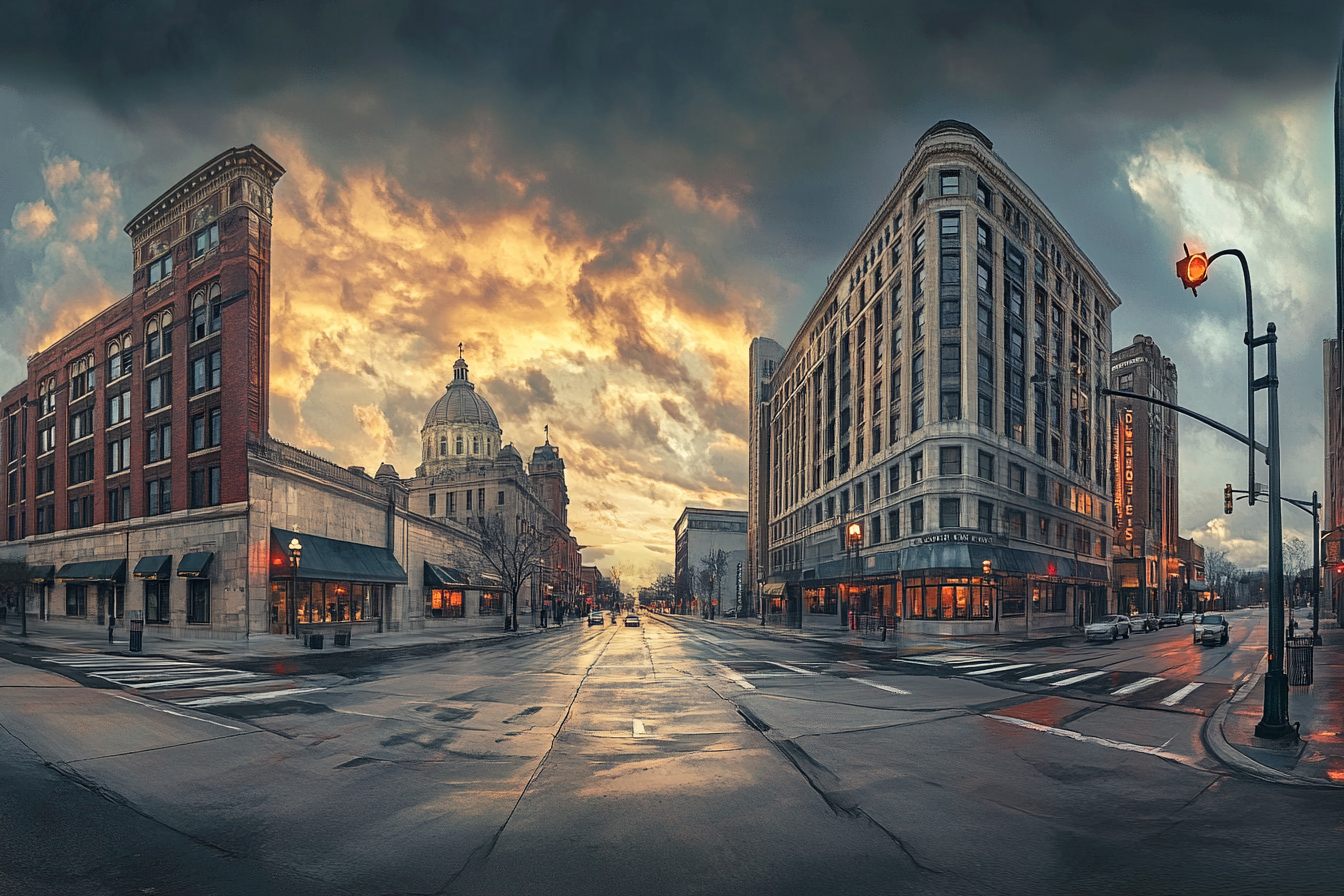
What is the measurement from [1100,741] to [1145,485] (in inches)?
3868

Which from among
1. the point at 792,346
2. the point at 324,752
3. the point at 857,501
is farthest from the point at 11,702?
the point at 792,346

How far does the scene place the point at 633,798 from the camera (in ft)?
29.9

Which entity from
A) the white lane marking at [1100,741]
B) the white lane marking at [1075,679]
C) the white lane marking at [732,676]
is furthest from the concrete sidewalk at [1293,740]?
the white lane marking at [732,676]

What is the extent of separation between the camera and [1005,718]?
15.6 metres

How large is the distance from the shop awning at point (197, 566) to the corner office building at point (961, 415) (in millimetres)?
34646

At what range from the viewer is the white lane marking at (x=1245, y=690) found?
730 inches

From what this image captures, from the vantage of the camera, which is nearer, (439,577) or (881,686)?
(881,686)

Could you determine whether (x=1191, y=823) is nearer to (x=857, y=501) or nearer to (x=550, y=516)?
(x=857, y=501)

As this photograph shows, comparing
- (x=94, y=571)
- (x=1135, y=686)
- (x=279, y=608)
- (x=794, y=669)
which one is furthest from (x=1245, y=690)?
(x=94, y=571)

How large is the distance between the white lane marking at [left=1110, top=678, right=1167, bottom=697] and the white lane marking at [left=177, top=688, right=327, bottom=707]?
65.7 ft

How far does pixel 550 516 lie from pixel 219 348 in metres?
102

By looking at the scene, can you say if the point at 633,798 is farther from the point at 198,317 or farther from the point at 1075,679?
the point at 198,317

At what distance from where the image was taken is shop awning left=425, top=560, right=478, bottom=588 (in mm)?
55963

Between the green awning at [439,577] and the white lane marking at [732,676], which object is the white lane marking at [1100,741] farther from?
the green awning at [439,577]
